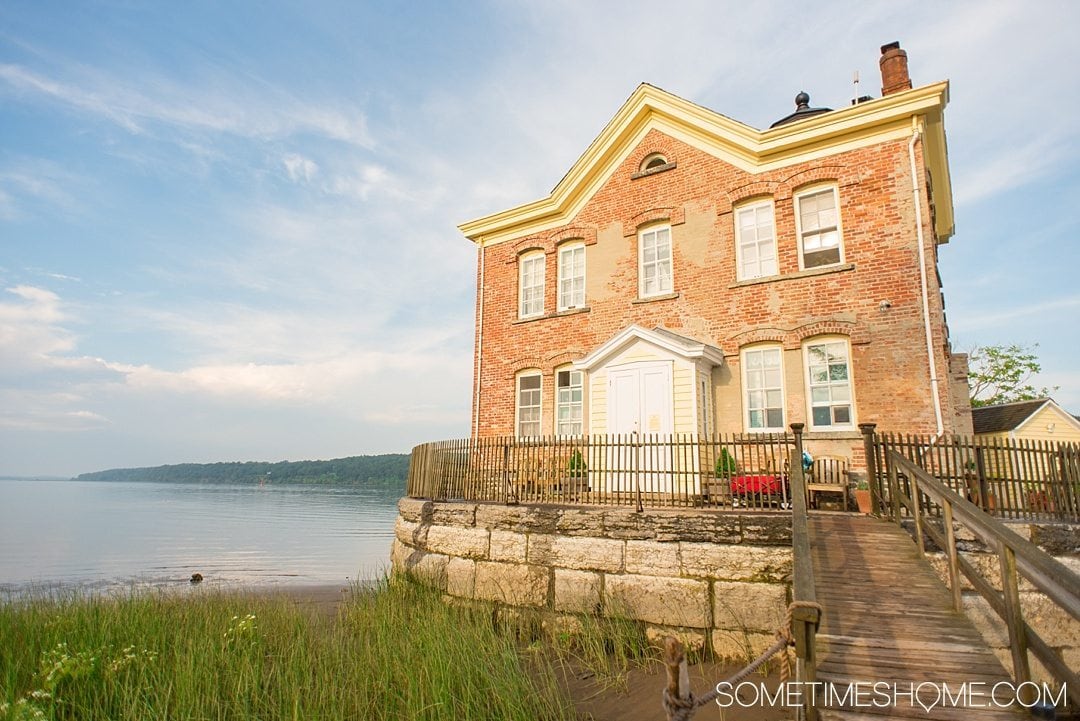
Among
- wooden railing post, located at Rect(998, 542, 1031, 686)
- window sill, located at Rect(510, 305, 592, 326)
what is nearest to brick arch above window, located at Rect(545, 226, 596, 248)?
window sill, located at Rect(510, 305, 592, 326)

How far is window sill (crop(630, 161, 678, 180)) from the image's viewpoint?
48.3ft

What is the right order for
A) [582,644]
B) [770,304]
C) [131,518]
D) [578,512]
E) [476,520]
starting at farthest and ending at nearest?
[131,518] < [770,304] < [476,520] < [578,512] < [582,644]

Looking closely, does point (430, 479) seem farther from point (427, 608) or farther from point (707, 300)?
point (707, 300)

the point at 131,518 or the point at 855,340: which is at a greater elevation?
the point at 855,340

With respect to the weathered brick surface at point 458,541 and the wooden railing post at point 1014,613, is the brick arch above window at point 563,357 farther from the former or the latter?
the wooden railing post at point 1014,613

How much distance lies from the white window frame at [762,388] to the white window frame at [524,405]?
5.34 meters

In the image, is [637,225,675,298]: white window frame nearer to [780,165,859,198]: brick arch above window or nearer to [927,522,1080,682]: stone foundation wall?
[780,165,859,198]: brick arch above window

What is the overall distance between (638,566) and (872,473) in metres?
3.65

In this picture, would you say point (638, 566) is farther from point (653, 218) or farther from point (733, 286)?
point (653, 218)

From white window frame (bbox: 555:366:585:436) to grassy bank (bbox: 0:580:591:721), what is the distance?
270 inches

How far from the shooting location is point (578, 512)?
8539 mm

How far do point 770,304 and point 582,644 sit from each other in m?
8.30

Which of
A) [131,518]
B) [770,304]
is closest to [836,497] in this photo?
[770,304]

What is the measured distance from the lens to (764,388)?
1256 centimetres
